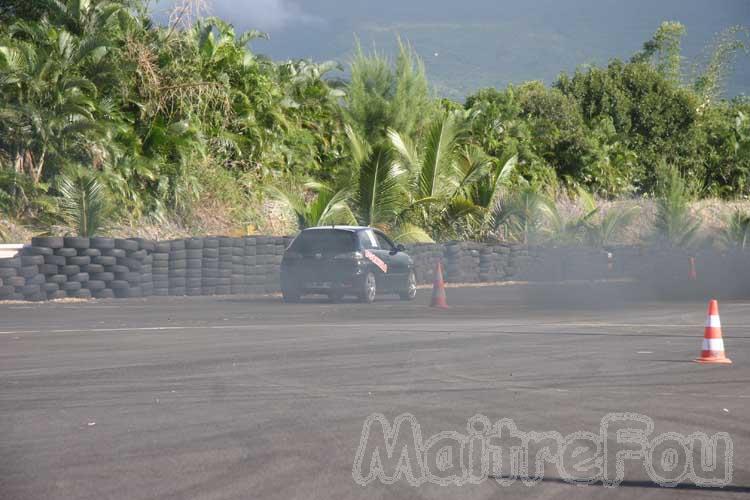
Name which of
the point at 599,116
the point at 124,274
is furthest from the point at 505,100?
the point at 124,274

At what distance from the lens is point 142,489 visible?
19.8 feet

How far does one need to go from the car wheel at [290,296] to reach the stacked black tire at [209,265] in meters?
2.53

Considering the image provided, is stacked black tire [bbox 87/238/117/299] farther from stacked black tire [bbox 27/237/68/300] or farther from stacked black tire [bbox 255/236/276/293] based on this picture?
stacked black tire [bbox 255/236/276/293]

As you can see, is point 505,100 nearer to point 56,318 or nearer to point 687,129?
point 687,129

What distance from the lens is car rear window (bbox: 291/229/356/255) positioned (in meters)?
23.0

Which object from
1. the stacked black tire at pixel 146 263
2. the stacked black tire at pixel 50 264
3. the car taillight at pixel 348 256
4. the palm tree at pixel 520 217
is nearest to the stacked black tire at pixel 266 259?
the stacked black tire at pixel 146 263

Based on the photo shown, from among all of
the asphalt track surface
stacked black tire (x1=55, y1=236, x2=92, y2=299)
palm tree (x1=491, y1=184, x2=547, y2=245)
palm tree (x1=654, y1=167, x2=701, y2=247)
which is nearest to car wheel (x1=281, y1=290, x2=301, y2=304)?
stacked black tire (x1=55, y1=236, x2=92, y2=299)

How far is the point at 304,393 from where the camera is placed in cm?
960

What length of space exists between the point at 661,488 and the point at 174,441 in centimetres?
302

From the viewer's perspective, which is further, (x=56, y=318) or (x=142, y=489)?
(x=56, y=318)

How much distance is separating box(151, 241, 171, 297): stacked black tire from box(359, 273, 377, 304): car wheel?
4082 millimetres

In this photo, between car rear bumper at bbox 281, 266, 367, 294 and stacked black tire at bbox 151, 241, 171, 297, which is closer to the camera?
car rear bumper at bbox 281, 266, 367, 294

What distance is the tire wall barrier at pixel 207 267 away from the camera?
2225 centimetres

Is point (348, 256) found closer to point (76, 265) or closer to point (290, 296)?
point (290, 296)
